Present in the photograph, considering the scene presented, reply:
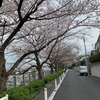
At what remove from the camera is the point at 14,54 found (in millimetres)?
20719

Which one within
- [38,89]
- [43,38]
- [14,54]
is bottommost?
[38,89]

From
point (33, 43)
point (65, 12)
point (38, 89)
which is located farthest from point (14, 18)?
point (33, 43)

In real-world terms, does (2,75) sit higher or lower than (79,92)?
higher

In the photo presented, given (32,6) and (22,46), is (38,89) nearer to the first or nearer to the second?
(22,46)

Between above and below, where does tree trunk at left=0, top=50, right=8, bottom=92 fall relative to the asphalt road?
above

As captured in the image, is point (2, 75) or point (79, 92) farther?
point (79, 92)

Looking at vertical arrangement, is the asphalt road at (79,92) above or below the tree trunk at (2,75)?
below

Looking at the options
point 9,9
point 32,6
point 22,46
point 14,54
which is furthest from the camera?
point 14,54

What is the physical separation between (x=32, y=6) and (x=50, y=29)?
6.46m

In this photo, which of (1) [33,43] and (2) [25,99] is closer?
(2) [25,99]

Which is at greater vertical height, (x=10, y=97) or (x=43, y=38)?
(x=43, y=38)

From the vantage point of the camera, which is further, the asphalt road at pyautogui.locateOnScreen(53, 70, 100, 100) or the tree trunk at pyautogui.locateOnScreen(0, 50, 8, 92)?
the asphalt road at pyautogui.locateOnScreen(53, 70, 100, 100)

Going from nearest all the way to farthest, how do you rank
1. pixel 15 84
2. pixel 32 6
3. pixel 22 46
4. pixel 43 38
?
1. pixel 32 6
2. pixel 15 84
3. pixel 43 38
4. pixel 22 46

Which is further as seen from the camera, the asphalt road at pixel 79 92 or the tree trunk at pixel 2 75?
the asphalt road at pixel 79 92
